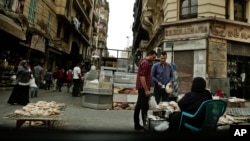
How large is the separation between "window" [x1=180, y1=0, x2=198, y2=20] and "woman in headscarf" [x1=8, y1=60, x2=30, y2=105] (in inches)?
415

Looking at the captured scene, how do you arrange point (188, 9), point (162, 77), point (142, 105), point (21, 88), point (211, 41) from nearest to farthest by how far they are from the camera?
point (142, 105), point (162, 77), point (21, 88), point (211, 41), point (188, 9)

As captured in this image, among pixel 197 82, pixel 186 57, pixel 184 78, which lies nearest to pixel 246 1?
pixel 186 57

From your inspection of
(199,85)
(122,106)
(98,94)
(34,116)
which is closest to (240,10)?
(122,106)

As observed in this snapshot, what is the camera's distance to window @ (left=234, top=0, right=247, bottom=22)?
15.8m

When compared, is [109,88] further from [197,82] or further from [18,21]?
[18,21]

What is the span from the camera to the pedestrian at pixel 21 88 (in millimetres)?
8633

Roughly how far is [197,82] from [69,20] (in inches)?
1041

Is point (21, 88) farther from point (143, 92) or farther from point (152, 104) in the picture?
point (152, 104)

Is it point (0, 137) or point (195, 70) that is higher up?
point (195, 70)

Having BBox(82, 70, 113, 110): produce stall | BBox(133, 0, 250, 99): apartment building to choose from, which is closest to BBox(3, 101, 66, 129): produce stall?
BBox(82, 70, 113, 110): produce stall

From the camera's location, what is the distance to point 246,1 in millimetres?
16094

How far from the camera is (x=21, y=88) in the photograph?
8.75m

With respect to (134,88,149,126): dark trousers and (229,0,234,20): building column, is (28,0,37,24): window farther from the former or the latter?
(134,88,149,126): dark trousers

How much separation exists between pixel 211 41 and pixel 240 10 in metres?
3.93
